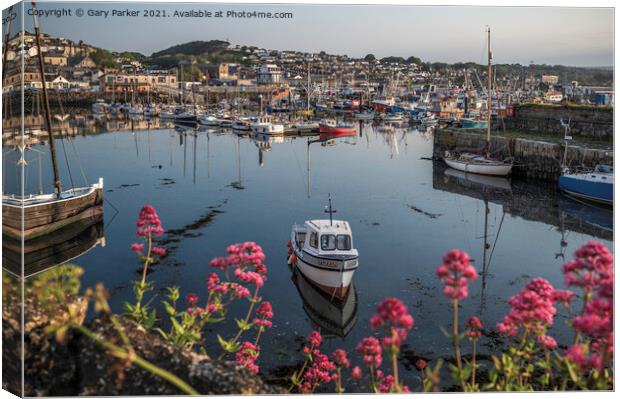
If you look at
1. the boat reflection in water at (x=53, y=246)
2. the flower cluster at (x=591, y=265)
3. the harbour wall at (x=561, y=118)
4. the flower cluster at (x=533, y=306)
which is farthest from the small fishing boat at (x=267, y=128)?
the flower cluster at (x=591, y=265)

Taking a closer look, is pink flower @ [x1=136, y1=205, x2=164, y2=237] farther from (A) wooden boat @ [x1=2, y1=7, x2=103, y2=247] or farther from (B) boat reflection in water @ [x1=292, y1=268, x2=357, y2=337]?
(B) boat reflection in water @ [x1=292, y1=268, x2=357, y2=337]

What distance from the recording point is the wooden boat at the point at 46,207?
18.6 feet

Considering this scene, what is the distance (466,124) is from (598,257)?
125 feet

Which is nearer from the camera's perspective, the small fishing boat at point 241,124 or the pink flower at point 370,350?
the pink flower at point 370,350

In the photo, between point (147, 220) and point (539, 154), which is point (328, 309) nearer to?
point (147, 220)

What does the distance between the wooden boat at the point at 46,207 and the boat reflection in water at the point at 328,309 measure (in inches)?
145

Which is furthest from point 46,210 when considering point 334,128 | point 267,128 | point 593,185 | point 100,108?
point 100,108

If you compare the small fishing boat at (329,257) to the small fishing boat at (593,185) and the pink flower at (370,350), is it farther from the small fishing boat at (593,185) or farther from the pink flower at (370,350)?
the small fishing boat at (593,185)

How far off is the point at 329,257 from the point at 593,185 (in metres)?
10.4

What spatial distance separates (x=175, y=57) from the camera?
27.8ft

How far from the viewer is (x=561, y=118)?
2534 cm

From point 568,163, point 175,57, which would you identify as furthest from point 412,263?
point 568,163

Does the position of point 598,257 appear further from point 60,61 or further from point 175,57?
point 60,61

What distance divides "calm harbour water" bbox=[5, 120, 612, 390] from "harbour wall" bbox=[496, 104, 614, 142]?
2.57m
